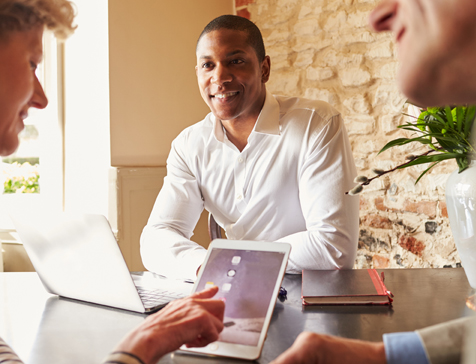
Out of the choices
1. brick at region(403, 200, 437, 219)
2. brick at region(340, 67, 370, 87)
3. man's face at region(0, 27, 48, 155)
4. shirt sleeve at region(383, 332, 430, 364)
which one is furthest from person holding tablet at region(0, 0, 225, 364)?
brick at region(340, 67, 370, 87)

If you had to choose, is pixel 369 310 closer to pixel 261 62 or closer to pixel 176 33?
pixel 261 62

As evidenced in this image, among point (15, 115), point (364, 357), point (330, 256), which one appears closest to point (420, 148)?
point (330, 256)

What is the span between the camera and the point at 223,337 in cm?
82

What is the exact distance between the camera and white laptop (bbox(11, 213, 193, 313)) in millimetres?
984

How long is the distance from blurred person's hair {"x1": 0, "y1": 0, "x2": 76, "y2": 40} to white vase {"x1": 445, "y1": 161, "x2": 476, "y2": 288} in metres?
0.95

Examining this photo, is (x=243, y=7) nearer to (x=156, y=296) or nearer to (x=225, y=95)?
(x=225, y=95)

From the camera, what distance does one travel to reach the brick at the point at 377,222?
2682mm

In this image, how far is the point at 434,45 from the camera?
53 cm

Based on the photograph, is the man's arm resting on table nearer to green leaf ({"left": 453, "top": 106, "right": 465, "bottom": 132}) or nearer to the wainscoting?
green leaf ({"left": 453, "top": 106, "right": 465, "bottom": 132})

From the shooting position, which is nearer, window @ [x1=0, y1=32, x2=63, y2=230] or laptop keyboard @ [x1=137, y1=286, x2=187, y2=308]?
laptop keyboard @ [x1=137, y1=286, x2=187, y2=308]

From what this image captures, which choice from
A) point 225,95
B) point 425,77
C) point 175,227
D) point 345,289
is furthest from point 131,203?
point 425,77

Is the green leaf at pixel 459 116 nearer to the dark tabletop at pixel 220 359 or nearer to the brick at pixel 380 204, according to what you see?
the dark tabletop at pixel 220 359

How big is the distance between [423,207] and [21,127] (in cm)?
218

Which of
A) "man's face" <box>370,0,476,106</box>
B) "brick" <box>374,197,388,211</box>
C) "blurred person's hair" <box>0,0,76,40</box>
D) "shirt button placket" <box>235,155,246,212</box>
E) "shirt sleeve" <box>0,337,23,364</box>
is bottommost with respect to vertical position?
"brick" <box>374,197,388,211</box>
